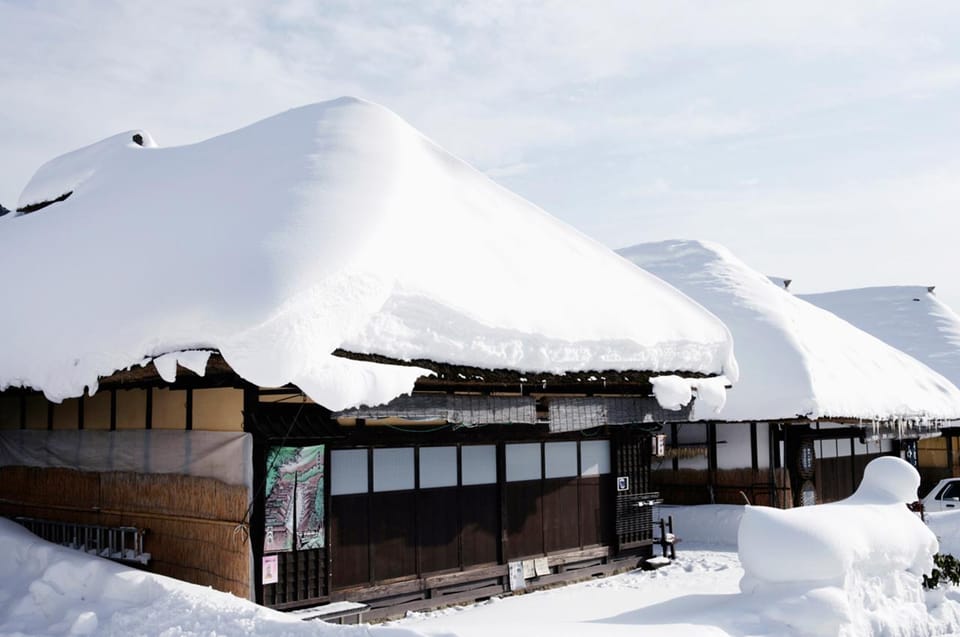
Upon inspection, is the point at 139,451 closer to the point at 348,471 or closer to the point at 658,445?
the point at 348,471

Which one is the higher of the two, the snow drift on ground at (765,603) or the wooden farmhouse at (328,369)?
the wooden farmhouse at (328,369)

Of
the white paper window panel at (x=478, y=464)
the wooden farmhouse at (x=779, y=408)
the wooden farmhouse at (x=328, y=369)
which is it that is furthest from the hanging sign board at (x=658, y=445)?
the white paper window panel at (x=478, y=464)

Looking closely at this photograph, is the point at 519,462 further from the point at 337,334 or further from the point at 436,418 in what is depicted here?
the point at 337,334

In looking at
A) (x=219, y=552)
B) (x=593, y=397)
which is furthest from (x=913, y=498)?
(x=219, y=552)

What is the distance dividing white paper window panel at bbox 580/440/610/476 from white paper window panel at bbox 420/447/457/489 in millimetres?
2809

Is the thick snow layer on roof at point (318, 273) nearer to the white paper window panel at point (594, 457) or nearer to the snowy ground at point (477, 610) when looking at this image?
the snowy ground at point (477, 610)

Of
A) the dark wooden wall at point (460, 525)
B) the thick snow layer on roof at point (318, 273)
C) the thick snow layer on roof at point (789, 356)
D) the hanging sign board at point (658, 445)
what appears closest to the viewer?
the thick snow layer on roof at point (318, 273)

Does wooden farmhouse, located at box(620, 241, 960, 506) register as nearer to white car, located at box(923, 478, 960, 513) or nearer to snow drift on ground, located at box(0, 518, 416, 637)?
white car, located at box(923, 478, 960, 513)

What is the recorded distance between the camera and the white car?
22125 millimetres

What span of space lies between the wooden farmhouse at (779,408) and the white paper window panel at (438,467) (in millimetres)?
5820

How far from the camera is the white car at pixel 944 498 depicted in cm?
2212

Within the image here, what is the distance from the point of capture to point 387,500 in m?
11.0

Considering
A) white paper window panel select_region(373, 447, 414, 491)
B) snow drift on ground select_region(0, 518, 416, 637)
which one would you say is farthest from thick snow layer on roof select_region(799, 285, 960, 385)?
snow drift on ground select_region(0, 518, 416, 637)

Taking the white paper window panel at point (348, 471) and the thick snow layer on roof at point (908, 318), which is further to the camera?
the thick snow layer on roof at point (908, 318)
